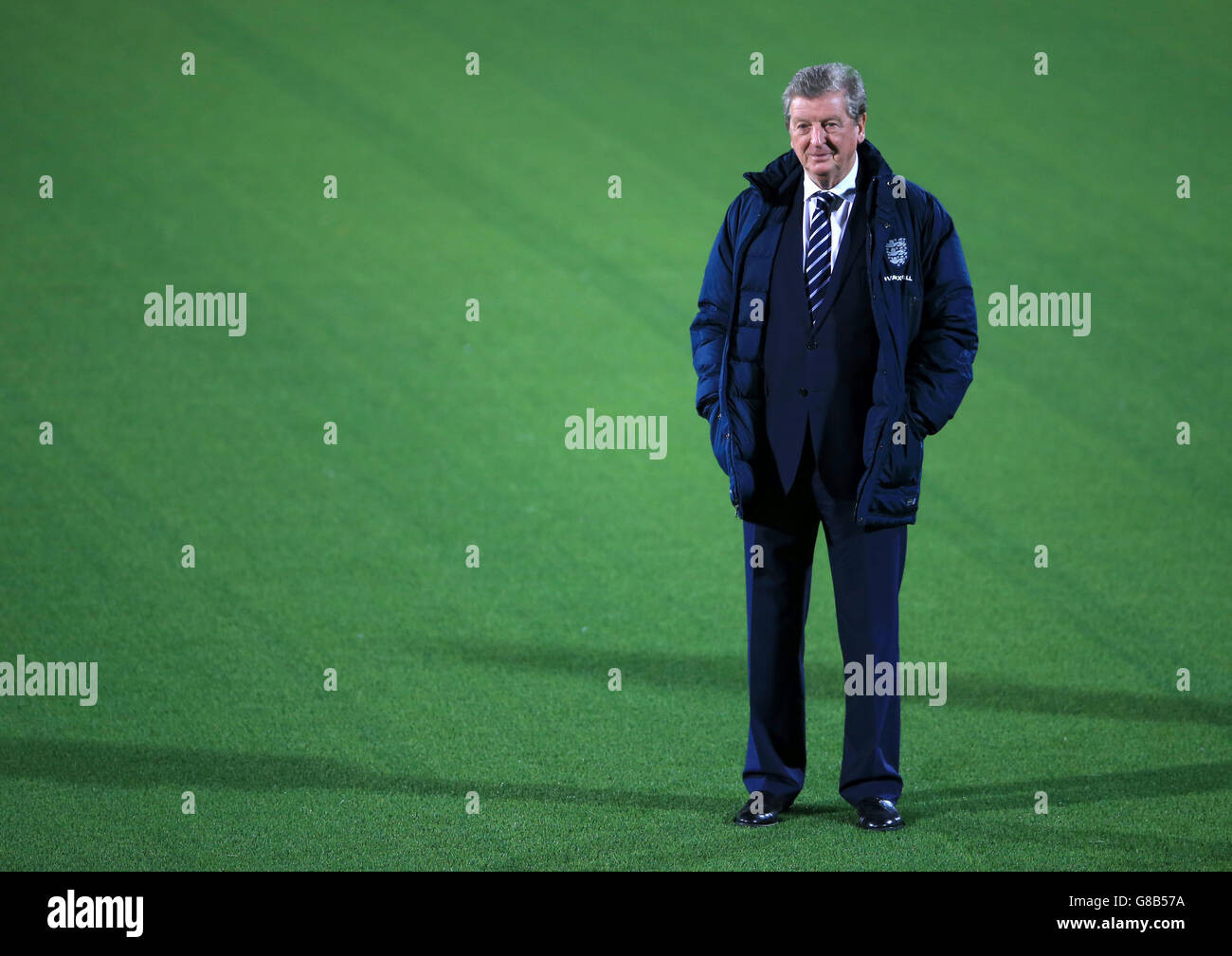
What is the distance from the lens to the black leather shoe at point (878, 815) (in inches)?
173

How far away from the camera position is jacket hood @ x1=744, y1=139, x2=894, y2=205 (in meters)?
4.38

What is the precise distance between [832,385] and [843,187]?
0.52 metres

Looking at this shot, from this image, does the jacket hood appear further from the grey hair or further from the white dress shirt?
the grey hair

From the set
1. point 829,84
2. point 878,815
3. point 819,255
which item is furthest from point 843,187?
point 878,815

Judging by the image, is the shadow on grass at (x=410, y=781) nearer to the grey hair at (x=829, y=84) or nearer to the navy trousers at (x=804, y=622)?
the navy trousers at (x=804, y=622)

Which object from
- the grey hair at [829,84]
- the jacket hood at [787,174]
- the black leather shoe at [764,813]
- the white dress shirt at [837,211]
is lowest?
the black leather shoe at [764,813]

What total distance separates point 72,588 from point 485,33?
23.5 ft

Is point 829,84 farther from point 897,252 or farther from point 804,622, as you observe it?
point 804,622

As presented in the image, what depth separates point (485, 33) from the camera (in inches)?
499

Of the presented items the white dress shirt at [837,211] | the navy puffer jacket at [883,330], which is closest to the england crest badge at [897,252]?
the navy puffer jacket at [883,330]

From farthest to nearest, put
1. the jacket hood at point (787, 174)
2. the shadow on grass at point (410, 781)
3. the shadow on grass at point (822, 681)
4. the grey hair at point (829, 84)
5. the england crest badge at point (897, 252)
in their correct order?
the shadow on grass at point (822, 681), the shadow on grass at point (410, 781), the jacket hood at point (787, 174), the england crest badge at point (897, 252), the grey hair at point (829, 84)

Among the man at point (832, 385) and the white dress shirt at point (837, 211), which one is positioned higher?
the white dress shirt at point (837, 211)

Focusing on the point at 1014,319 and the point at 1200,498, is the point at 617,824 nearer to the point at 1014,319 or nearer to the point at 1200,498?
the point at 1200,498

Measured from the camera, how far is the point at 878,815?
14.5 feet
